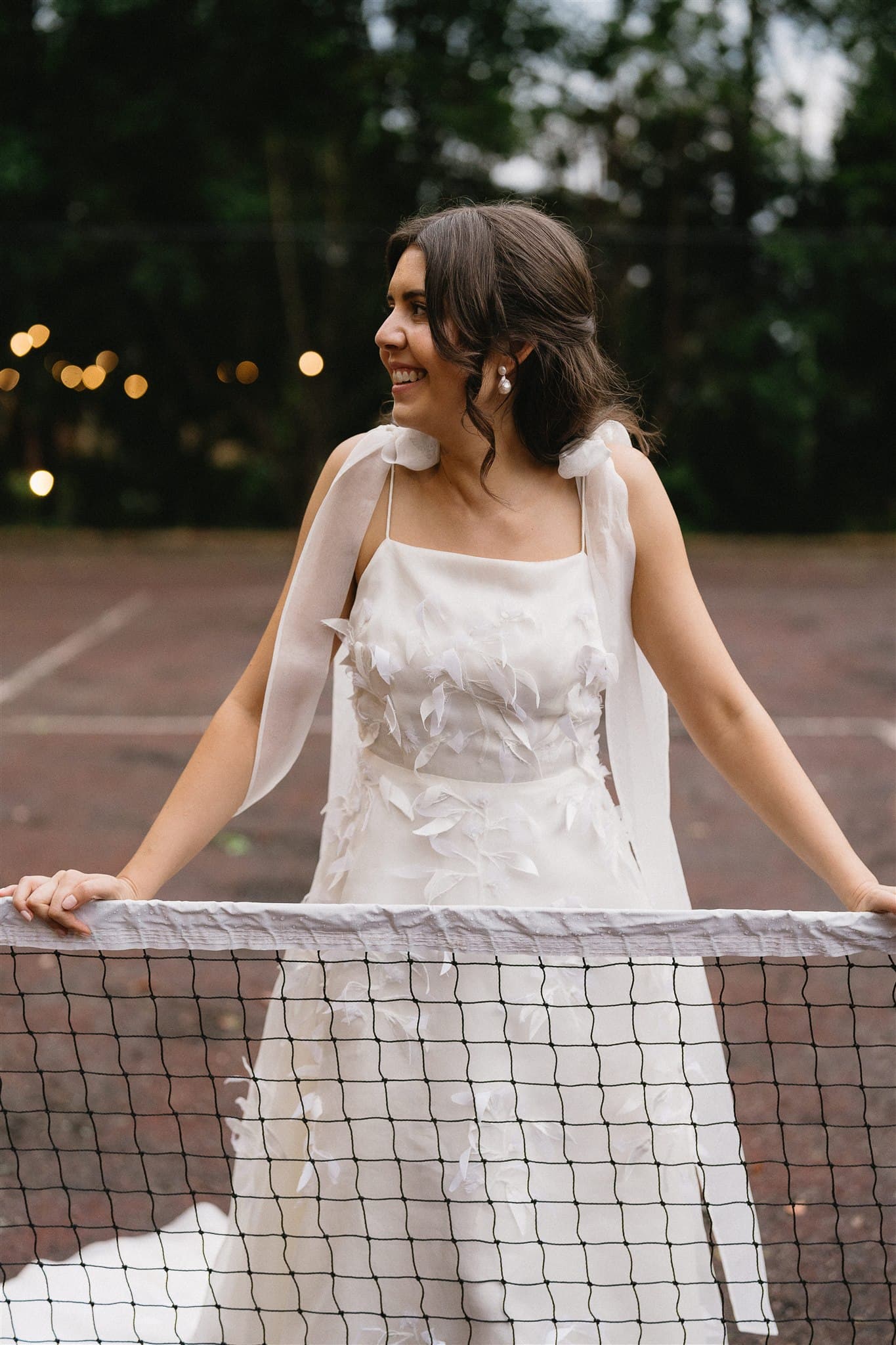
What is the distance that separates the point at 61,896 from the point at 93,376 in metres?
16.2

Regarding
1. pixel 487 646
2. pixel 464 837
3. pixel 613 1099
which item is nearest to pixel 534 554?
pixel 487 646

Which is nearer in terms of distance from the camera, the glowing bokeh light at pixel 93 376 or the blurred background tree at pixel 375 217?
the blurred background tree at pixel 375 217

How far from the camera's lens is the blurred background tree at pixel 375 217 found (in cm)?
1661

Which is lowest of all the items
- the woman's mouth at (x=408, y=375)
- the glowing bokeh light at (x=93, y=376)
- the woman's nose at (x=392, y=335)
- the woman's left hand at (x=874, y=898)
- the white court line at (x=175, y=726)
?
the white court line at (x=175, y=726)

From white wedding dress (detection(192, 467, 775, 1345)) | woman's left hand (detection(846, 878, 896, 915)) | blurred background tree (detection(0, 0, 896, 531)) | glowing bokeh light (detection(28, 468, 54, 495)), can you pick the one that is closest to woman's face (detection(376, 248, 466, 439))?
white wedding dress (detection(192, 467, 775, 1345))

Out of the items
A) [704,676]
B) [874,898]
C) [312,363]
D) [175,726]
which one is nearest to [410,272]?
[704,676]

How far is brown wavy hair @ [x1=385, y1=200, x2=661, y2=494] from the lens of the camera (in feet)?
7.39

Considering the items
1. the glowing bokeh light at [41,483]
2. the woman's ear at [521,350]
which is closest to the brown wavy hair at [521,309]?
the woman's ear at [521,350]

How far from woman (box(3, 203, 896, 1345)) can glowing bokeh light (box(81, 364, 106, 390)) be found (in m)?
15.8

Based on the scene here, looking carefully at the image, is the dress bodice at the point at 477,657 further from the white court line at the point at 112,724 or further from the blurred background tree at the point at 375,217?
the blurred background tree at the point at 375,217

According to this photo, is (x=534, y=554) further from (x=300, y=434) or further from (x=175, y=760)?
(x=300, y=434)

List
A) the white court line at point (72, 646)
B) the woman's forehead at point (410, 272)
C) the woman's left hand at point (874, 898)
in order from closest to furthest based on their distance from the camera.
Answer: the woman's left hand at point (874, 898)
the woman's forehead at point (410, 272)
the white court line at point (72, 646)

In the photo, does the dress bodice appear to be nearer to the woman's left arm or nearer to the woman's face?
the woman's left arm

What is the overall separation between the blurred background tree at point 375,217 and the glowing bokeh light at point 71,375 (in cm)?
3
